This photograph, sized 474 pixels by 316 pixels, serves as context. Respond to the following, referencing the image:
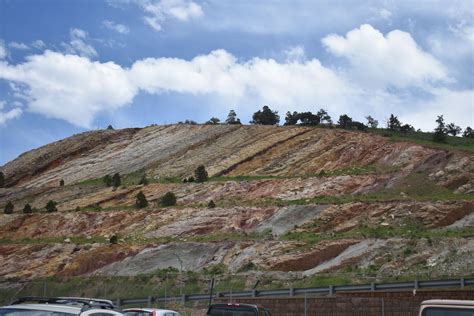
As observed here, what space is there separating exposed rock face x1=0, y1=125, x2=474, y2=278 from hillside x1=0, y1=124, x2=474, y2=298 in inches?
5.9

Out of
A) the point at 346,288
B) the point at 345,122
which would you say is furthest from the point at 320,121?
the point at 346,288

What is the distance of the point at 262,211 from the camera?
2454 inches

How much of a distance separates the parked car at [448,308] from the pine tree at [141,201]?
207 ft

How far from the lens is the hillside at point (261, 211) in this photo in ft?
163

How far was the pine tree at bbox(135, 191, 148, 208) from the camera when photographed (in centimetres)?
7144

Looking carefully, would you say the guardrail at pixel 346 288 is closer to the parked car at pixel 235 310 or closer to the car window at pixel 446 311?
the parked car at pixel 235 310

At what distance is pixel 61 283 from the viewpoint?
Result: 46375 mm

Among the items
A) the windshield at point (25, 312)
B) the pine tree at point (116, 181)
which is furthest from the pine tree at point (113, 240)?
the windshield at point (25, 312)

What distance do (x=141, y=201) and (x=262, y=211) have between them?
1554 centimetres

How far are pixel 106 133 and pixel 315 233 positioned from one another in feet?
209

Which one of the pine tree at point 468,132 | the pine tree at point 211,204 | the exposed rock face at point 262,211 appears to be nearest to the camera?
the exposed rock face at point 262,211

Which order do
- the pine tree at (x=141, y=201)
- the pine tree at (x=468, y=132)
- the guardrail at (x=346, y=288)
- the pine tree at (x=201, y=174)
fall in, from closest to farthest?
the guardrail at (x=346, y=288), the pine tree at (x=141, y=201), the pine tree at (x=201, y=174), the pine tree at (x=468, y=132)

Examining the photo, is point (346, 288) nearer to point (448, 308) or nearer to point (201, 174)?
point (448, 308)

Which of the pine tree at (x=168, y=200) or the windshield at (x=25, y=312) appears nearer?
the windshield at (x=25, y=312)
